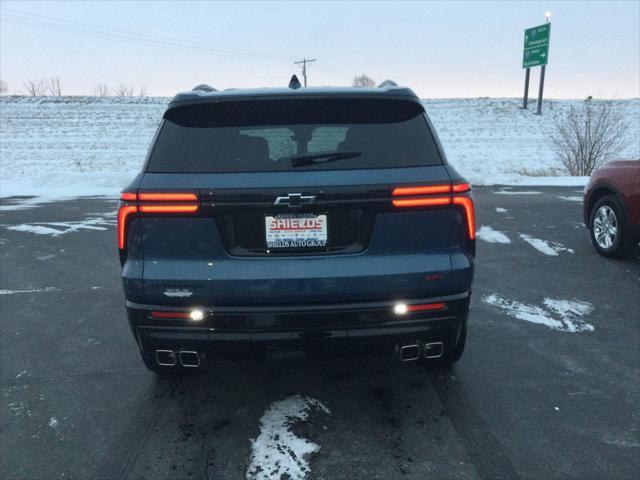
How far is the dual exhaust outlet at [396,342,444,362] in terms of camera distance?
267 cm

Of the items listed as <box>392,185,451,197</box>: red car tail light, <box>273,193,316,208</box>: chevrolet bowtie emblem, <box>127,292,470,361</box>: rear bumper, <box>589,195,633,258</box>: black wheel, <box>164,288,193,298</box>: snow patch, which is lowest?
<box>589,195,633,258</box>: black wheel

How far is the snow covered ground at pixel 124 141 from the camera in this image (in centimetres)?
1680

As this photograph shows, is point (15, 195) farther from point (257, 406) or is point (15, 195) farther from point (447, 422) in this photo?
point (447, 422)

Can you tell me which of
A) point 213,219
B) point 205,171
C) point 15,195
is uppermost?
point 205,171

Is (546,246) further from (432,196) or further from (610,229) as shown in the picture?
(432,196)

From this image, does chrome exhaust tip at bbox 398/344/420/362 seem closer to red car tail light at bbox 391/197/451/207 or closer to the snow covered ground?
red car tail light at bbox 391/197/451/207

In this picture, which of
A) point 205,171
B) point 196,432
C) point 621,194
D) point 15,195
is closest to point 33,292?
point 196,432

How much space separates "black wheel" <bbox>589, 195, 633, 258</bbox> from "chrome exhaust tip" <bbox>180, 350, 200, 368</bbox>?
556 centimetres

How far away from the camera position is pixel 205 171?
8.29ft

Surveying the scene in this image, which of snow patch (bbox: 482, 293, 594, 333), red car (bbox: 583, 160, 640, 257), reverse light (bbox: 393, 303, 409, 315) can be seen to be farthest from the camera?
red car (bbox: 583, 160, 640, 257)

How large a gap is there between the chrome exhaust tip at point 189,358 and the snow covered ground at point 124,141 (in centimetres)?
1334

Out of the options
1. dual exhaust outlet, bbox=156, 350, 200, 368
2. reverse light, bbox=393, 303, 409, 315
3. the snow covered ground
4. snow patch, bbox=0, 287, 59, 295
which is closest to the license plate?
reverse light, bbox=393, 303, 409, 315

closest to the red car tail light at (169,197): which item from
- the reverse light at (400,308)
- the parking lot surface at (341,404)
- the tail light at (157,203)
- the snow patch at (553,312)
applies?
the tail light at (157,203)

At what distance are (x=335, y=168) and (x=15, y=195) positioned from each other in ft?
48.4
